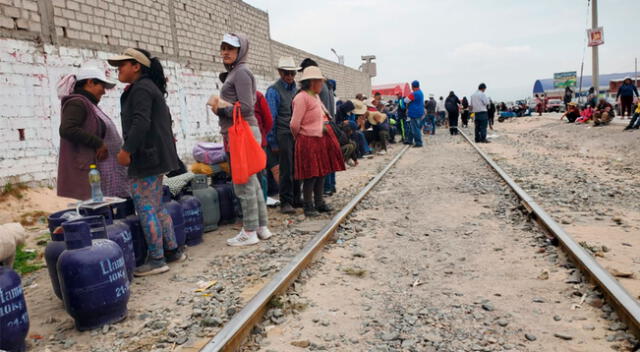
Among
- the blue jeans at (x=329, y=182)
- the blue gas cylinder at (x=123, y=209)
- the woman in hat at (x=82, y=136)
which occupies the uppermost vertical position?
the woman in hat at (x=82, y=136)

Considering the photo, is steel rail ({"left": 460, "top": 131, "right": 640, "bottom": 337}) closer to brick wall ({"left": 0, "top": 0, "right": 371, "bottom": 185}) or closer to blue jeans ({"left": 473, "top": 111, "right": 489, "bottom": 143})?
brick wall ({"left": 0, "top": 0, "right": 371, "bottom": 185})

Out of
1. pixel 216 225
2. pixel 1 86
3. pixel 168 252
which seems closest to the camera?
pixel 168 252

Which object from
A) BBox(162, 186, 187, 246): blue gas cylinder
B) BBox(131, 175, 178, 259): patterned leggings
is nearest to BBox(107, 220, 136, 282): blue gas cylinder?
BBox(131, 175, 178, 259): patterned leggings

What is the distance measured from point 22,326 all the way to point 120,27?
7833 millimetres

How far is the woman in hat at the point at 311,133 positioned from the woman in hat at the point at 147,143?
1.90m

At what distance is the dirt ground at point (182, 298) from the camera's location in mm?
2838

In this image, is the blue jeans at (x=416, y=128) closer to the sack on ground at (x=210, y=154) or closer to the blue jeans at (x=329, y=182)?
the blue jeans at (x=329, y=182)

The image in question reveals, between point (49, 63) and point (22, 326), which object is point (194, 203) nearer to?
point (22, 326)

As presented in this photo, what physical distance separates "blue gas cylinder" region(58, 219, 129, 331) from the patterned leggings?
82 cm

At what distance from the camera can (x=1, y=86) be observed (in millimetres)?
6371

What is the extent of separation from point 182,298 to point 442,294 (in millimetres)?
1976

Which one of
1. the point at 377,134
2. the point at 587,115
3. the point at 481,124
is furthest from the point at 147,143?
the point at 587,115

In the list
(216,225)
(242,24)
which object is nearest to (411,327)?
(216,225)

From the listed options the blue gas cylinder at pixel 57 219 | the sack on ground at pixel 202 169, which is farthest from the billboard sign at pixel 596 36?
the blue gas cylinder at pixel 57 219
